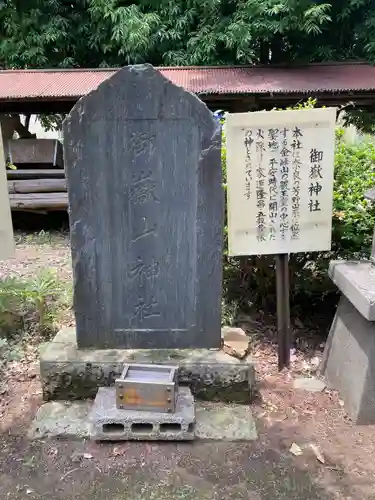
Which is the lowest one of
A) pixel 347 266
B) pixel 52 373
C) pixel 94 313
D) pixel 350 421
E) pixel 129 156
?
pixel 350 421

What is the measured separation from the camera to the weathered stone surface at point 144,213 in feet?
9.74

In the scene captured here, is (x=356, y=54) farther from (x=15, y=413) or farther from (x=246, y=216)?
(x=15, y=413)

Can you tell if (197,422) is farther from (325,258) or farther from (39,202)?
(39,202)

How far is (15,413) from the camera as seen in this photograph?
10.3 feet

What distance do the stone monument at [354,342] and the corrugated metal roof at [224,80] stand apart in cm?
532

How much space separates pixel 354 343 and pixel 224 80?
6.35m

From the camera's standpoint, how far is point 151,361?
10.3 ft

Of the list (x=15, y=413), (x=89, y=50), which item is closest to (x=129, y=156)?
(x=15, y=413)

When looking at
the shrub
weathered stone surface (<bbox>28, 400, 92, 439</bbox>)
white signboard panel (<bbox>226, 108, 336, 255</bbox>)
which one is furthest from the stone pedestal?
weathered stone surface (<bbox>28, 400, 92, 439</bbox>)

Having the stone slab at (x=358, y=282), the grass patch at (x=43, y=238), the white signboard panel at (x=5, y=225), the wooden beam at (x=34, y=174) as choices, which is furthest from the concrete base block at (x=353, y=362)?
the wooden beam at (x=34, y=174)

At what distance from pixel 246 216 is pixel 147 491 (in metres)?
1.79

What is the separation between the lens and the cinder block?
9.16ft

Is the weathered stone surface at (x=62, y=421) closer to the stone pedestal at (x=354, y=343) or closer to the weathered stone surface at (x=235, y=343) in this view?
the weathered stone surface at (x=235, y=343)

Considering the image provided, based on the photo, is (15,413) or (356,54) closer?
(15,413)
